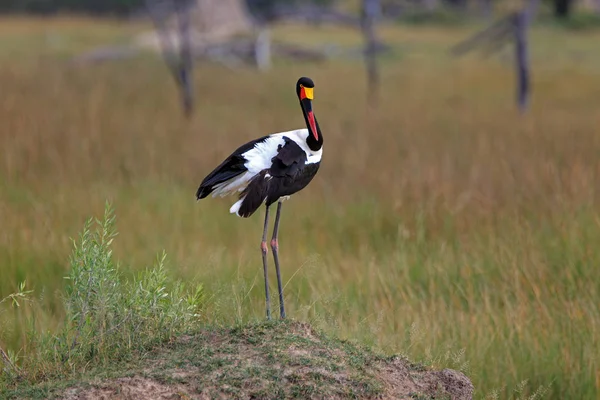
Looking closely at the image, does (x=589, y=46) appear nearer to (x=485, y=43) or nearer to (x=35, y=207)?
(x=485, y=43)

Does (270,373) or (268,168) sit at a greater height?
(268,168)

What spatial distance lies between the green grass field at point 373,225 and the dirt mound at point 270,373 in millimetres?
374

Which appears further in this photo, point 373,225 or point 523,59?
point 523,59

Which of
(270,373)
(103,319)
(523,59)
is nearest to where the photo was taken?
(270,373)

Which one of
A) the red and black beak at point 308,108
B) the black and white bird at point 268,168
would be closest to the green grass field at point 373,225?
the black and white bird at point 268,168

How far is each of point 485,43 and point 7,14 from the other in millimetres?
25406

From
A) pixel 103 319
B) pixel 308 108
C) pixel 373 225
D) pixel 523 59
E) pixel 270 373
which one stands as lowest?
pixel 373 225

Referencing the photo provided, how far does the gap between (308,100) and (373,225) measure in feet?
10.7

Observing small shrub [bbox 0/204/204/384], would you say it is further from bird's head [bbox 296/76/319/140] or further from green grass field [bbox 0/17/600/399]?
bird's head [bbox 296/76/319/140]

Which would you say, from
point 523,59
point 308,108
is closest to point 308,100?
point 308,108

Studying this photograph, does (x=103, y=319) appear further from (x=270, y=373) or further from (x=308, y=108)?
(x=308, y=108)

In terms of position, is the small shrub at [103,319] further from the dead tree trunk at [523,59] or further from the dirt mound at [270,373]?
the dead tree trunk at [523,59]

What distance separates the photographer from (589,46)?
31.5 metres

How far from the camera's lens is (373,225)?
7.18 meters
